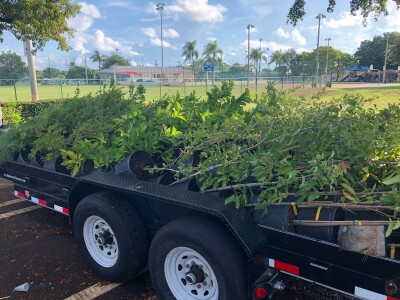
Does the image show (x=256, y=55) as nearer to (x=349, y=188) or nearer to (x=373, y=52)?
(x=373, y=52)

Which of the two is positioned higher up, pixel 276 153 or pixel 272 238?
pixel 276 153

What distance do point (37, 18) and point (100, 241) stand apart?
1253 cm

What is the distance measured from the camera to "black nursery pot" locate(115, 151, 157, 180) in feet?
11.4

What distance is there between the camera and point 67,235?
474 cm

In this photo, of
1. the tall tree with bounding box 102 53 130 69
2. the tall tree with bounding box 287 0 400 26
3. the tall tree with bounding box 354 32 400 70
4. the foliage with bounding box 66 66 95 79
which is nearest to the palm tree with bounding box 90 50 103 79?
the tall tree with bounding box 102 53 130 69

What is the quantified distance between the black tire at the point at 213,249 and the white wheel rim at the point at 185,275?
0.02 metres

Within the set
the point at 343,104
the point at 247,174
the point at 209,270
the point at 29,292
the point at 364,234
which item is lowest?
the point at 29,292

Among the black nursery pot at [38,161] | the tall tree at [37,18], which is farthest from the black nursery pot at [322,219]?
the tall tree at [37,18]

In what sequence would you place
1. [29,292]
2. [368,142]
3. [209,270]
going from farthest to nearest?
[29,292]
[209,270]
[368,142]

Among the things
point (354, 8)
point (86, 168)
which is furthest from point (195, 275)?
point (354, 8)

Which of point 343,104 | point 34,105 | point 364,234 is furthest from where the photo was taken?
point 34,105

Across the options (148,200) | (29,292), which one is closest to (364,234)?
(148,200)

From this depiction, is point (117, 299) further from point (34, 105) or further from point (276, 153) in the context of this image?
point (34, 105)

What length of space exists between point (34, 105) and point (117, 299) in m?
14.3
